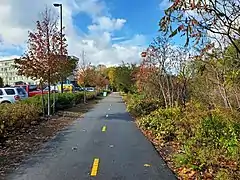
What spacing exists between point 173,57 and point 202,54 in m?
6.50

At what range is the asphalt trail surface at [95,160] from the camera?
6642mm

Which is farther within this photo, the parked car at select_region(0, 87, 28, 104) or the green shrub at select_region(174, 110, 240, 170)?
the parked car at select_region(0, 87, 28, 104)

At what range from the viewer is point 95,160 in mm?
7945

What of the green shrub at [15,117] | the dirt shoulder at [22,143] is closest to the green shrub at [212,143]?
the dirt shoulder at [22,143]

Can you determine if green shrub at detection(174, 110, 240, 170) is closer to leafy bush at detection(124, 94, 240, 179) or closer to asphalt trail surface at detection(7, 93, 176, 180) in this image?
leafy bush at detection(124, 94, 240, 179)

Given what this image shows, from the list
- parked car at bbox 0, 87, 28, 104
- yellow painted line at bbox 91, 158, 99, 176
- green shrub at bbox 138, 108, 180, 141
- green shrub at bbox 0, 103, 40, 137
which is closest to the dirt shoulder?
green shrub at bbox 0, 103, 40, 137

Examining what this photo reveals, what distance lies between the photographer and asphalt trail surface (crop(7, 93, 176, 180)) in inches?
261

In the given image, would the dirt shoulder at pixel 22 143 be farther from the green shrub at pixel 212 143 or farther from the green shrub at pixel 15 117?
the green shrub at pixel 212 143

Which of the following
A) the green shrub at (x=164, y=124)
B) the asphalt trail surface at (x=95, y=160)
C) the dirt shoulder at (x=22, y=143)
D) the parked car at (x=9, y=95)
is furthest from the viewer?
the parked car at (x=9, y=95)

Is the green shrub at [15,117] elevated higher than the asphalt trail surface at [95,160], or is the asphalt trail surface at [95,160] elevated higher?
the green shrub at [15,117]

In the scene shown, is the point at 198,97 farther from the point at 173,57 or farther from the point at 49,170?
the point at 49,170

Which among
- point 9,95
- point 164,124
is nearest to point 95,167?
point 164,124

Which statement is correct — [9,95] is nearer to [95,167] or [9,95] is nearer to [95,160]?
[95,160]

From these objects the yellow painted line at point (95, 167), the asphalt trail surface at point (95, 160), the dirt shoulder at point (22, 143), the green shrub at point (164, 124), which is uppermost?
the green shrub at point (164, 124)
